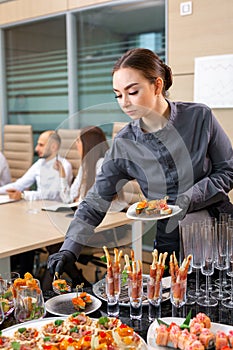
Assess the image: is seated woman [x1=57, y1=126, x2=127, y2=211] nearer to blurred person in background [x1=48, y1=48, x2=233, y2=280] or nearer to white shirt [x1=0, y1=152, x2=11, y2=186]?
blurred person in background [x1=48, y1=48, x2=233, y2=280]

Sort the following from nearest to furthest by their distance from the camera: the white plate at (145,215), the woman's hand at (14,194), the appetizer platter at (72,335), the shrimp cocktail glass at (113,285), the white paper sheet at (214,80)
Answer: the appetizer platter at (72,335)
the shrimp cocktail glass at (113,285)
the white plate at (145,215)
the woman's hand at (14,194)
the white paper sheet at (214,80)

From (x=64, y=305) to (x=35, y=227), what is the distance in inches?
43.6

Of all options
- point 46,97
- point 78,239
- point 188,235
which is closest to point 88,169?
point 78,239

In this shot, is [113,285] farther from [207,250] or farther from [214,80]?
[214,80]

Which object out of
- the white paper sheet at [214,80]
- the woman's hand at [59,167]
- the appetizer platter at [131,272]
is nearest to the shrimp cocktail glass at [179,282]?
the appetizer platter at [131,272]

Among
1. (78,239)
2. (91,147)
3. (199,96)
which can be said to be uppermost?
(199,96)

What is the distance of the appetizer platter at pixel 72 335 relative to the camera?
970 mm

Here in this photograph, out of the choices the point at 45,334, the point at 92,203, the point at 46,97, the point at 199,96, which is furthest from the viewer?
the point at 46,97

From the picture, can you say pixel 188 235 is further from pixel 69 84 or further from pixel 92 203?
pixel 69 84

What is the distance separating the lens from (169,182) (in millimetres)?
1442

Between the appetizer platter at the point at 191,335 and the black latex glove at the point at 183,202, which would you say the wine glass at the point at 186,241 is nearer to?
the black latex glove at the point at 183,202

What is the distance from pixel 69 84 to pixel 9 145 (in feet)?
2.66

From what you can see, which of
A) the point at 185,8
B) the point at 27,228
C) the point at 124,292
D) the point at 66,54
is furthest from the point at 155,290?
the point at 66,54

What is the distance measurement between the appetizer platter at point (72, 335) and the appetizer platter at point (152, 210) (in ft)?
1.15
